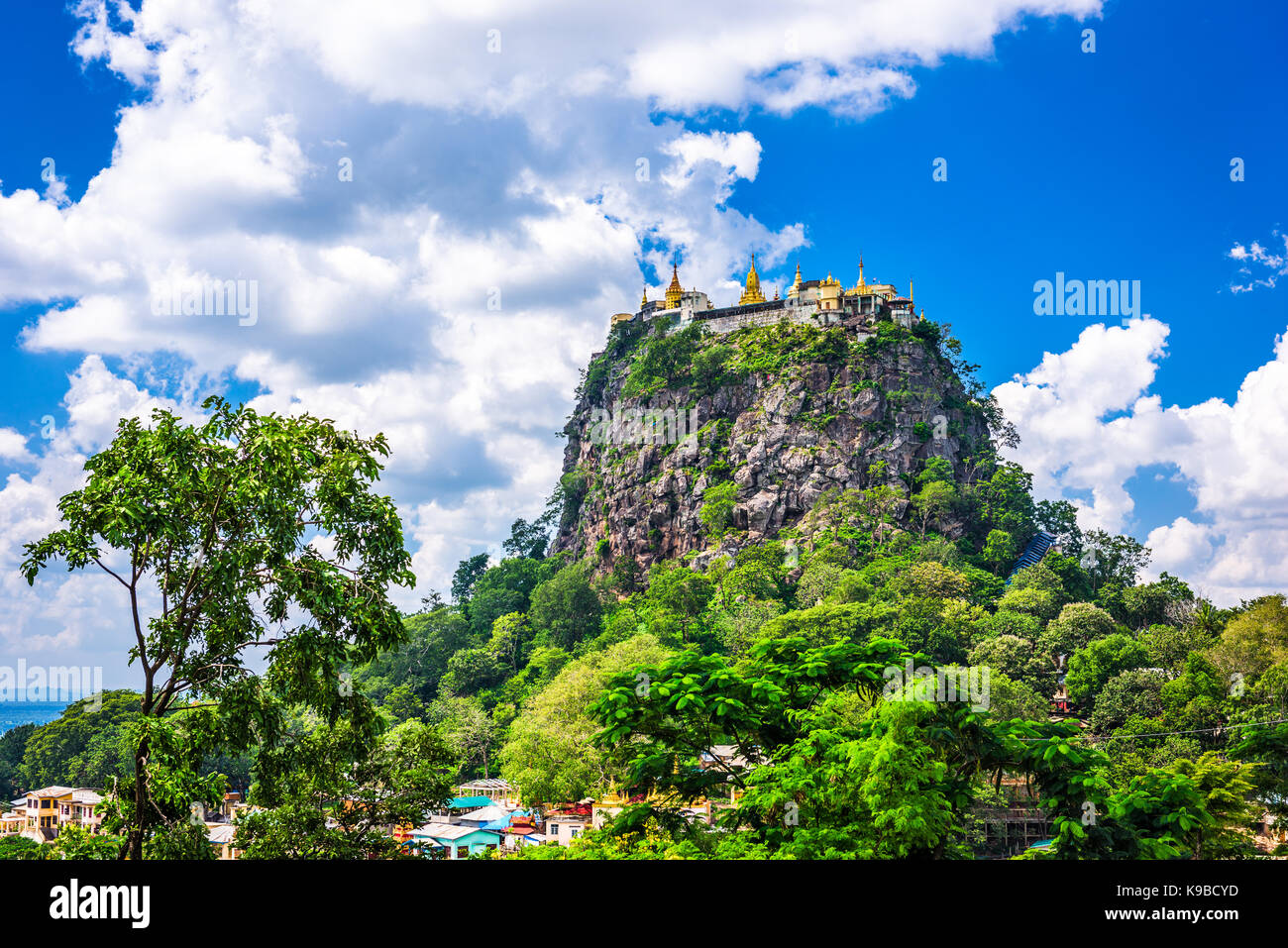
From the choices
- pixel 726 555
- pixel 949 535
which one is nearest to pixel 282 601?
pixel 726 555

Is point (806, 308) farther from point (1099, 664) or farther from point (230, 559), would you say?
point (230, 559)

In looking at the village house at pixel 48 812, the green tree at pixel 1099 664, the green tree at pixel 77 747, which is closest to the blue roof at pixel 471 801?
the village house at pixel 48 812

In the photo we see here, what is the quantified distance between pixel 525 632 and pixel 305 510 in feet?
154

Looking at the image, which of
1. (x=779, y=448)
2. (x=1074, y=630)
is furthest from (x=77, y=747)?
(x=1074, y=630)

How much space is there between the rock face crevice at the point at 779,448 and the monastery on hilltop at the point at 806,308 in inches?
74.5

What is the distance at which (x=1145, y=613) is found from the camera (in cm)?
4381

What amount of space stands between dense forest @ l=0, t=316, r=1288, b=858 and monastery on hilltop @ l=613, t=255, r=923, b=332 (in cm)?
146

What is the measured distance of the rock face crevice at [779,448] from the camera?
175ft

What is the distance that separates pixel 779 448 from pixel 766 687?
42186 mm

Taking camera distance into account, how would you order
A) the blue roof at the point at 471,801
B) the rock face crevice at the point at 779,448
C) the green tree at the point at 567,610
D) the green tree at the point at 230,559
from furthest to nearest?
the rock face crevice at the point at 779,448
the green tree at the point at 567,610
the blue roof at the point at 471,801
the green tree at the point at 230,559

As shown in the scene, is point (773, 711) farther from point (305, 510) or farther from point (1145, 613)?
point (1145, 613)

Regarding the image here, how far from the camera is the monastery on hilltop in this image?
2314 inches

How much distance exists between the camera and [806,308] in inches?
2359

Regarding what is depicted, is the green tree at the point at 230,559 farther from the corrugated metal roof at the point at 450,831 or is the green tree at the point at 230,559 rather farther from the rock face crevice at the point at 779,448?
the rock face crevice at the point at 779,448
